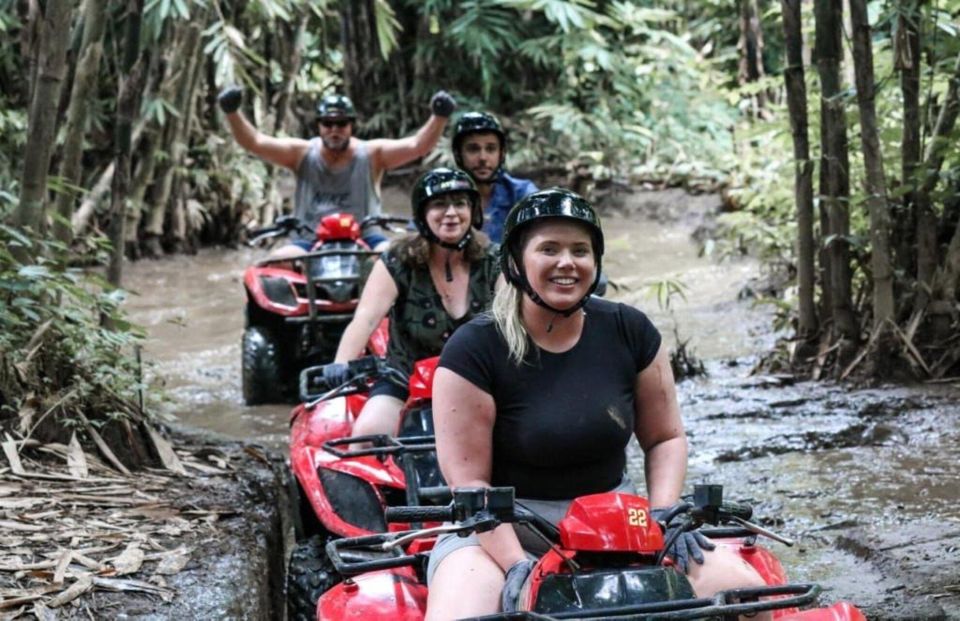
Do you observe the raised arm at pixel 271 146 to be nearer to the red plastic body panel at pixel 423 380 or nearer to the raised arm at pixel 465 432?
the red plastic body panel at pixel 423 380

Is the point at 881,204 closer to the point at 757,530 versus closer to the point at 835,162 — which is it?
the point at 835,162

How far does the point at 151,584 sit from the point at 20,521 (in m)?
0.72

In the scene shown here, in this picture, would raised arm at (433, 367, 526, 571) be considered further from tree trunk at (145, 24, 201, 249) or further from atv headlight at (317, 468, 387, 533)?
tree trunk at (145, 24, 201, 249)

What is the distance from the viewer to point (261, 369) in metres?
8.20

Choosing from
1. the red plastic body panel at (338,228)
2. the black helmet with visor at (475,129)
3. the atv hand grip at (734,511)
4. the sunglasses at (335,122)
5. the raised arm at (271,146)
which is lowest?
the atv hand grip at (734,511)

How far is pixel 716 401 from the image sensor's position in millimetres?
7301

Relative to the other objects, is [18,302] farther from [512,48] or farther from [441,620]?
[512,48]

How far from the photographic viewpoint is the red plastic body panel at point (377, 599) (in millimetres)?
3119

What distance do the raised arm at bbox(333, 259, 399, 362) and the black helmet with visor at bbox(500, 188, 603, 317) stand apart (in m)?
2.06

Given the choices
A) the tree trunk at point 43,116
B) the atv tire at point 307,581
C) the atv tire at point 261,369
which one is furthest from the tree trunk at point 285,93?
the atv tire at point 307,581

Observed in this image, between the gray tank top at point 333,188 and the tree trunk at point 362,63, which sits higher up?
the tree trunk at point 362,63

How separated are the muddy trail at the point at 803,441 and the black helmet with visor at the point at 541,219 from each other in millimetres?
1529

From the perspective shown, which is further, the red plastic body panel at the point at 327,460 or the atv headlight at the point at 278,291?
the atv headlight at the point at 278,291

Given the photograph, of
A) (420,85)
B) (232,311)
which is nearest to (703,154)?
(420,85)
